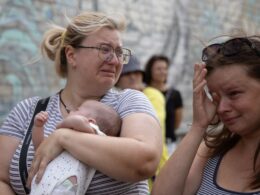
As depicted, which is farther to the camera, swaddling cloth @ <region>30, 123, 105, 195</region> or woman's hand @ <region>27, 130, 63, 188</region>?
woman's hand @ <region>27, 130, 63, 188</region>

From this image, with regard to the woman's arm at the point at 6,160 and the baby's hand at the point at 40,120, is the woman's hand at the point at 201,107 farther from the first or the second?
the woman's arm at the point at 6,160

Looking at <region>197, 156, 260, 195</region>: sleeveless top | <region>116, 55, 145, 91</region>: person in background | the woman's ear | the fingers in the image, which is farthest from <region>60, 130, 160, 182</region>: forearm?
<region>116, 55, 145, 91</region>: person in background

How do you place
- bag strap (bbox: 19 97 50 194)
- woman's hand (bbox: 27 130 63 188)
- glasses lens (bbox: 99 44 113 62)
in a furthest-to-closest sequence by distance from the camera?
1. glasses lens (bbox: 99 44 113 62)
2. bag strap (bbox: 19 97 50 194)
3. woman's hand (bbox: 27 130 63 188)

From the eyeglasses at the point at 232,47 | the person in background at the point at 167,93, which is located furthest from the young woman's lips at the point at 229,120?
the person in background at the point at 167,93

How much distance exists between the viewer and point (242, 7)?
956cm

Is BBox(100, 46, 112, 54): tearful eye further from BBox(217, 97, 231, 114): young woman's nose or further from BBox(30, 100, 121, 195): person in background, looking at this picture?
BBox(217, 97, 231, 114): young woman's nose

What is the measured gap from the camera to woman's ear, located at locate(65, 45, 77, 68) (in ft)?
8.39

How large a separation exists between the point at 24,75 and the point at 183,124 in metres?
3.63

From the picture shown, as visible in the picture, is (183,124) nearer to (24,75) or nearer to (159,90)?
Answer: (159,90)

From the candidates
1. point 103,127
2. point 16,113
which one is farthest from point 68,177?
point 16,113

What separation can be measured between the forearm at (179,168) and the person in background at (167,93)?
3387mm

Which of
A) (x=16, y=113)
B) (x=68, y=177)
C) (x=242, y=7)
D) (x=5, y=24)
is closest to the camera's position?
(x=68, y=177)

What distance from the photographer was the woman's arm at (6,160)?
93.4 inches

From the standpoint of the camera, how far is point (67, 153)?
6.95ft
